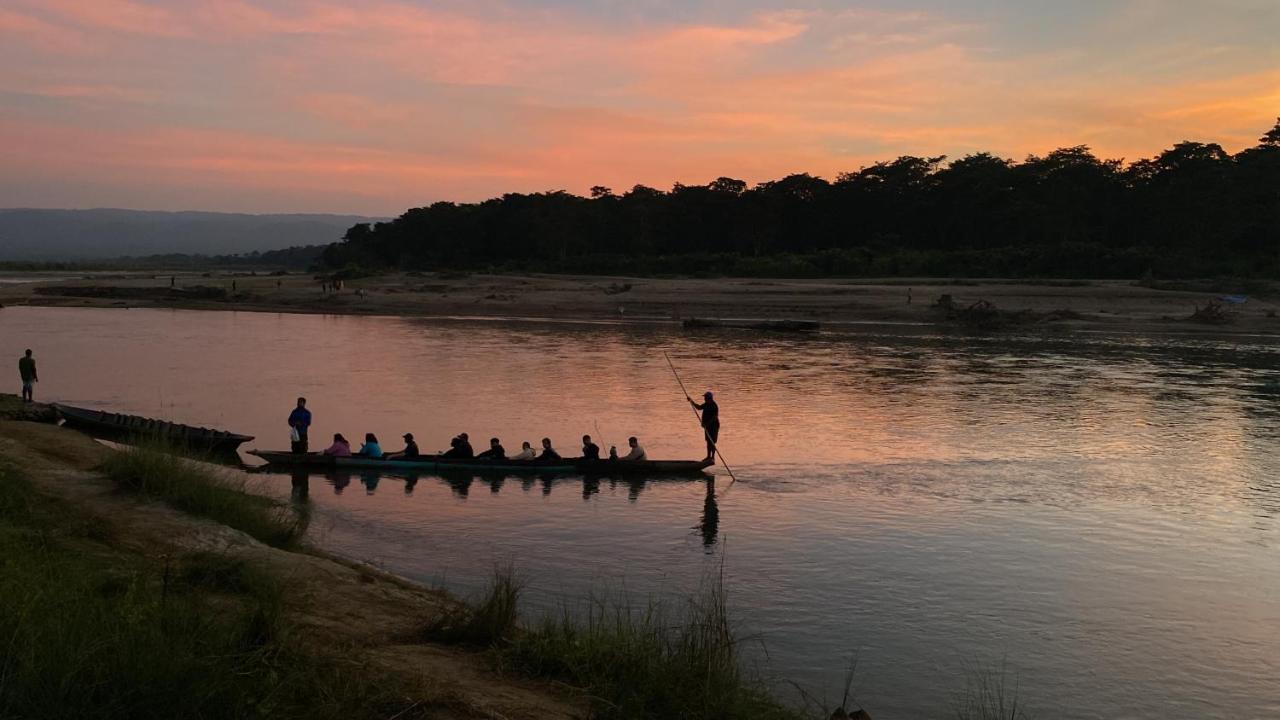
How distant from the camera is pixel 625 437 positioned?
25891mm

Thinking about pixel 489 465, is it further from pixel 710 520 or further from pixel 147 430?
pixel 147 430

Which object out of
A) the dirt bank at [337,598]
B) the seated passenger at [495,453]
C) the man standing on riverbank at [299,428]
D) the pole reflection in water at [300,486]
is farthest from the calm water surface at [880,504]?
the dirt bank at [337,598]

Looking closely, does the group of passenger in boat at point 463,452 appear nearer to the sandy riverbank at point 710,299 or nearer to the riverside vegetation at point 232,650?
the riverside vegetation at point 232,650

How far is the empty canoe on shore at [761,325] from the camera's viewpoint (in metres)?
55.7

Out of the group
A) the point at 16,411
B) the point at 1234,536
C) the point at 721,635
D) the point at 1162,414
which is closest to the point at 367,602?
the point at 721,635

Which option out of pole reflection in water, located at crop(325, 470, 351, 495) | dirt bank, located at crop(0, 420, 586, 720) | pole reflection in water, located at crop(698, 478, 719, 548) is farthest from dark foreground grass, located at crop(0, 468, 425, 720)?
pole reflection in water, located at crop(325, 470, 351, 495)

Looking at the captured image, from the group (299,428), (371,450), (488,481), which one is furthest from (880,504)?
(299,428)

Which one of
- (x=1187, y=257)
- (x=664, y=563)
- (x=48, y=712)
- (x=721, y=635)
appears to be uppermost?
(x=1187, y=257)

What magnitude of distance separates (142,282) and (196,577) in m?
101

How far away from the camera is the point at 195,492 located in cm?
1391

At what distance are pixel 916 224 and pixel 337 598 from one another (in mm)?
96243

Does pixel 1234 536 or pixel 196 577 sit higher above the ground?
pixel 196 577

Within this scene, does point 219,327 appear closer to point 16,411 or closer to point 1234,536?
point 16,411

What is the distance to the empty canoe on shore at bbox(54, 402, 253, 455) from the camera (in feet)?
70.0
